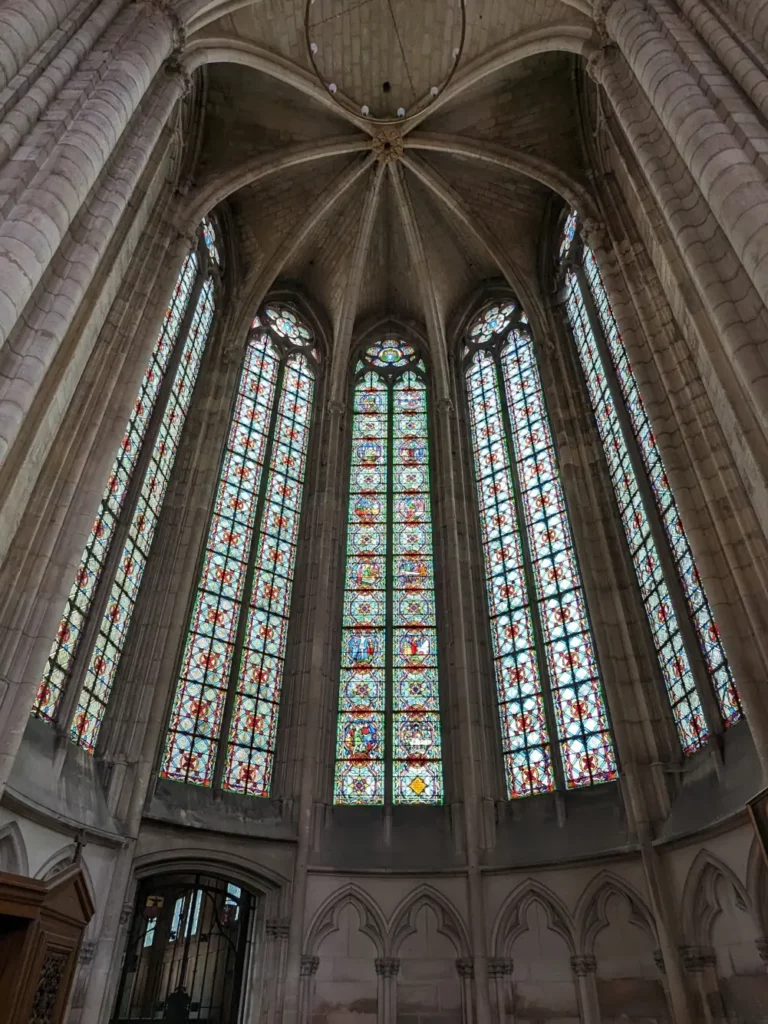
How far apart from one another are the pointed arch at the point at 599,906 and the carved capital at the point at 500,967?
38.2 inches

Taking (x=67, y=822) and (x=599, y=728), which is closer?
(x=67, y=822)

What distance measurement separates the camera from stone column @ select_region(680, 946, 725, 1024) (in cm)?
775

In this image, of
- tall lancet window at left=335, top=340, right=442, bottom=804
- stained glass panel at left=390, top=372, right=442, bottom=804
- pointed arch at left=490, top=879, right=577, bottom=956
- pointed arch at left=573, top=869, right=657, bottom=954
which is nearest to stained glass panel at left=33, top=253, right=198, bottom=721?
tall lancet window at left=335, top=340, right=442, bottom=804

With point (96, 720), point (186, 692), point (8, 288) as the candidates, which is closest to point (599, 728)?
point (186, 692)

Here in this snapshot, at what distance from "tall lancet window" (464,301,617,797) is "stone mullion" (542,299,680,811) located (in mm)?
598


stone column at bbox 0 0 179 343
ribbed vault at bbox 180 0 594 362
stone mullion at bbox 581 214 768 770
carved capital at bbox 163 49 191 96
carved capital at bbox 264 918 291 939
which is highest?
ribbed vault at bbox 180 0 594 362

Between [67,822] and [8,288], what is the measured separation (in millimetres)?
5696

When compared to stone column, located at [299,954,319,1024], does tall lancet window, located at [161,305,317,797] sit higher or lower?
higher

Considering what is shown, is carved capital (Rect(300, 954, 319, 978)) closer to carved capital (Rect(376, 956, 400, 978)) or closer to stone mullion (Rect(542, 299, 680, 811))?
carved capital (Rect(376, 956, 400, 978))

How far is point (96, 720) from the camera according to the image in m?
9.67

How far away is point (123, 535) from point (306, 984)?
20.9 ft

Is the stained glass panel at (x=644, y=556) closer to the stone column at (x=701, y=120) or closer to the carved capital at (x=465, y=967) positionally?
the carved capital at (x=465, y=967)

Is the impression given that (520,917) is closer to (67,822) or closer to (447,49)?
(67,822)

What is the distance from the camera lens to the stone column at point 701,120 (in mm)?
5816
